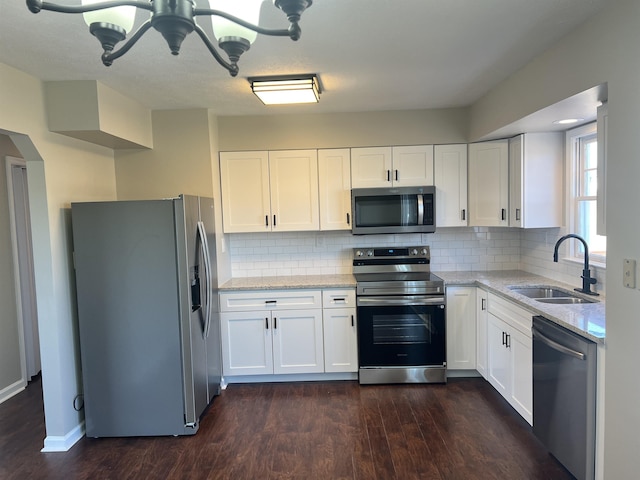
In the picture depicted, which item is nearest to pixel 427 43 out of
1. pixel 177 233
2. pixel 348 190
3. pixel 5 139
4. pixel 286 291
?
pixel 348 190

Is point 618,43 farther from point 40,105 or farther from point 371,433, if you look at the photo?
point 40,105

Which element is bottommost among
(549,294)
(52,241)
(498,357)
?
(498,357)

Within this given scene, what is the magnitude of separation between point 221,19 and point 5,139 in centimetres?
348

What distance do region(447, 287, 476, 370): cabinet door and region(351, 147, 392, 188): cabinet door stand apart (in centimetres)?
117

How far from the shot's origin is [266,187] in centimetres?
366

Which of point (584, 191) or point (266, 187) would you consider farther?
point (266, 187)

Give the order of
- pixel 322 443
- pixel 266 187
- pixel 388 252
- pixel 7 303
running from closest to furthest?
pixel 322 443 → pixel 7 303 → pixel 266 187 → pixel 388 252

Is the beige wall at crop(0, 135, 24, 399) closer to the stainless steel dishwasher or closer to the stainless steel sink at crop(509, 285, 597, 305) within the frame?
the stainless steel dishwasher

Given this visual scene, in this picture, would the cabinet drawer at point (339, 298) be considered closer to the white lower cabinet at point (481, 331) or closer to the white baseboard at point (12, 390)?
the white lower cabinet at point (481, 331)

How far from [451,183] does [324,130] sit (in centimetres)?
129

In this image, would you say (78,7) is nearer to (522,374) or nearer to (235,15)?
(235,15)

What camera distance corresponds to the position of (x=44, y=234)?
259 centimetres

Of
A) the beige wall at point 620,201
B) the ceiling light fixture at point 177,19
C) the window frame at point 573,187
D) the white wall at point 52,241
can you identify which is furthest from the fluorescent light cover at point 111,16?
the window frame at point 573,187

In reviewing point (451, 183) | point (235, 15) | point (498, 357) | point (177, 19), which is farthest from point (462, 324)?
point (177, 19)
